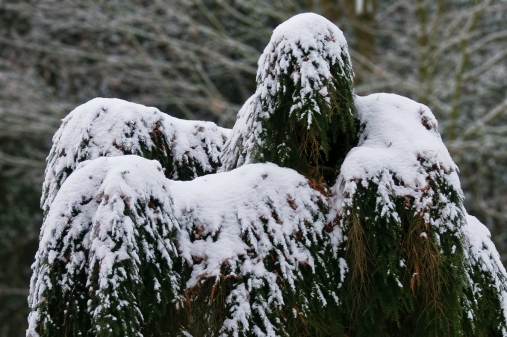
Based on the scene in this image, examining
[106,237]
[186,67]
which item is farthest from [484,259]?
[186,67]

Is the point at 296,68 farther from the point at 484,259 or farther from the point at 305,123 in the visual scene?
the point at 484,259

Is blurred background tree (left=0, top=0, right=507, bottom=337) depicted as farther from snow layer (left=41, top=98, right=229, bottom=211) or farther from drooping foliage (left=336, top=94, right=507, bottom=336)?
drooping foliage (left=336, top=94, right=507, bottom=336)

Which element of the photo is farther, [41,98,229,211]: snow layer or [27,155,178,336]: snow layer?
[41,98,229,211]: snow layer

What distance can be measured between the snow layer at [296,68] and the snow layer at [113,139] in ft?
0.80

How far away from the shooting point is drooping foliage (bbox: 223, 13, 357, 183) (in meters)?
1.36

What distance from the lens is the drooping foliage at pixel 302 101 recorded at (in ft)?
4.45

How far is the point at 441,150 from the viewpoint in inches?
54.1

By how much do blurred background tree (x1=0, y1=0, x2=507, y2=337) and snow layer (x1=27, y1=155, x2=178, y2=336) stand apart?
5546 mm

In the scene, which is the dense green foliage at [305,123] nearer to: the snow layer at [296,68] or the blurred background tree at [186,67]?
the snow layer at [296,68]

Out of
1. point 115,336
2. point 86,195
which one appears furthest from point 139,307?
point 86,195

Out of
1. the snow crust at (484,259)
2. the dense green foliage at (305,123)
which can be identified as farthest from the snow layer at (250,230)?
the snow crust at (484,259)

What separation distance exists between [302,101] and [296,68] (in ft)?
0.28

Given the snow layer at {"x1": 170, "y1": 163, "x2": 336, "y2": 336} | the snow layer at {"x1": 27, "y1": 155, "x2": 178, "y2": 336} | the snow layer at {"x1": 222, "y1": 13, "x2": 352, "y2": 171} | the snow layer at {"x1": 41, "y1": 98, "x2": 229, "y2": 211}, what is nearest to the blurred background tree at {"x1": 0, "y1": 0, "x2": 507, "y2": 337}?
the snow layer at {"x1": 41, "y1": 98, "x2": 229, "y2": 211}

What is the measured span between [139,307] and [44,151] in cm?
867
